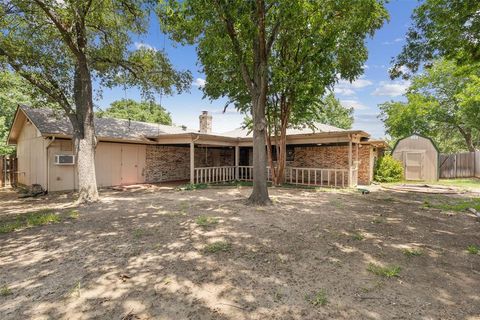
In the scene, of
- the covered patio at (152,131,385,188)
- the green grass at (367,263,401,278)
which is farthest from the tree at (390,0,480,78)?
the green grass at (367,263,401,278)

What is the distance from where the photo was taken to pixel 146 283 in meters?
3.09

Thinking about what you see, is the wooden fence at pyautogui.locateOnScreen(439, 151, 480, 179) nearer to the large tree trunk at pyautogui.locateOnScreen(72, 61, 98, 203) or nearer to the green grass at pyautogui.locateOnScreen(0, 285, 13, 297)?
the large tree trunk at pyautogui.locateOnScreen(72, 61, 98, 203)

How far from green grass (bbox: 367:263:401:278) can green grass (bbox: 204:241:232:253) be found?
216 centimetres

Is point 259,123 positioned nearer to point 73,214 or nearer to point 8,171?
point 73,214

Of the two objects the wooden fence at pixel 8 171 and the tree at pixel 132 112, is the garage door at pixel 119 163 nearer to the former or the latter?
the wooden fence at pixel 8 171

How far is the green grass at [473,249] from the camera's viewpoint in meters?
4.01

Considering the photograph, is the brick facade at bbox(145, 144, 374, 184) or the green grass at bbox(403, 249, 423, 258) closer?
the green grass at bbox(403, 249, 423, 258)

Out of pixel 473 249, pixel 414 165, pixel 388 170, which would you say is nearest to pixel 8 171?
pixel 473 249

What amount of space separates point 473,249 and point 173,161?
14.2 metres

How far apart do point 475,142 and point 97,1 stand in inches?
1542

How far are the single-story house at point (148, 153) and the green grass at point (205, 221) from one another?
621cm

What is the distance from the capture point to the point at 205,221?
5.88m

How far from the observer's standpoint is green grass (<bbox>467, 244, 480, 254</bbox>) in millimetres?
4011

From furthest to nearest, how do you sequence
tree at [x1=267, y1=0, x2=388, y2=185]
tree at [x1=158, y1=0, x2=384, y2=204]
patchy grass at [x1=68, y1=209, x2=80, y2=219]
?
tree at [x1=267, y1=0, x2=388, y2=185] → tree at [x1=158, y1=0, x2=384, y2=204] → patchy grass at [x1=68, y1=209, x2=80, y2=219]
